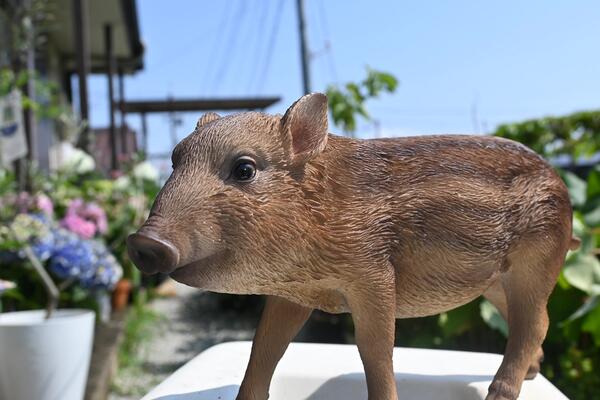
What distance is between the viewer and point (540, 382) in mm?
1188

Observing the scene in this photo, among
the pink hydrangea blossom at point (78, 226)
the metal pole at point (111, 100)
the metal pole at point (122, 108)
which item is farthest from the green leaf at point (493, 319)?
the metal pole at point (122, 108)

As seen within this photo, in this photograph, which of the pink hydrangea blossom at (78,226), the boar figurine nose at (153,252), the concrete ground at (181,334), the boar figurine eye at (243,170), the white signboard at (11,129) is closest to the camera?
the boar figurine nose at (153,252)

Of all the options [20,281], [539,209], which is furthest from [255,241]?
[20,281]

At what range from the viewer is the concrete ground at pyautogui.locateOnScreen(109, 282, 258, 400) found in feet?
10.1

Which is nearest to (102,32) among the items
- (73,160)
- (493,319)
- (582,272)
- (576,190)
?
(73,160)

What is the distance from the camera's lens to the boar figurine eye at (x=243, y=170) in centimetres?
81

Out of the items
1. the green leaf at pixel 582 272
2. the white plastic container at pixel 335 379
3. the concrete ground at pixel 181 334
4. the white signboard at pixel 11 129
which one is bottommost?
the concrete ground at pixel 181 334

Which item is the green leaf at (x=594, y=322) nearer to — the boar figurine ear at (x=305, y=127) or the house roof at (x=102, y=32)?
the boar figurine ear at (x=305, y=127)

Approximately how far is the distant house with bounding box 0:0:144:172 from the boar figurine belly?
3831 mm

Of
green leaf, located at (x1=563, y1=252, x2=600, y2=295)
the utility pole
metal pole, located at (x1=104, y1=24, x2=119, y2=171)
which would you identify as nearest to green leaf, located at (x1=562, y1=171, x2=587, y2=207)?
green leaf, located at (x1=563, y1=252, x2=600, y2=295)

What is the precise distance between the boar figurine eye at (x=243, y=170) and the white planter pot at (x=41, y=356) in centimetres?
144

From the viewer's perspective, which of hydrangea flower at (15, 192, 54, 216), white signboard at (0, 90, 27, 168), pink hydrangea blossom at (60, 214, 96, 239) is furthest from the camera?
pink hydrangea blossom at (60, 214, 96, 239)

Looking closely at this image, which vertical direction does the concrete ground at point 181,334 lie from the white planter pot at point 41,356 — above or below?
below

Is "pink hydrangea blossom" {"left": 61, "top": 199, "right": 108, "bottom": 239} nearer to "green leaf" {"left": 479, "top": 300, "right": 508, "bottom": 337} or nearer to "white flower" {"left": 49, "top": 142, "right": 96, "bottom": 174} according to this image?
"white flower" {"left": 49, "top": 142, "right": 96, "bottom": 174}
